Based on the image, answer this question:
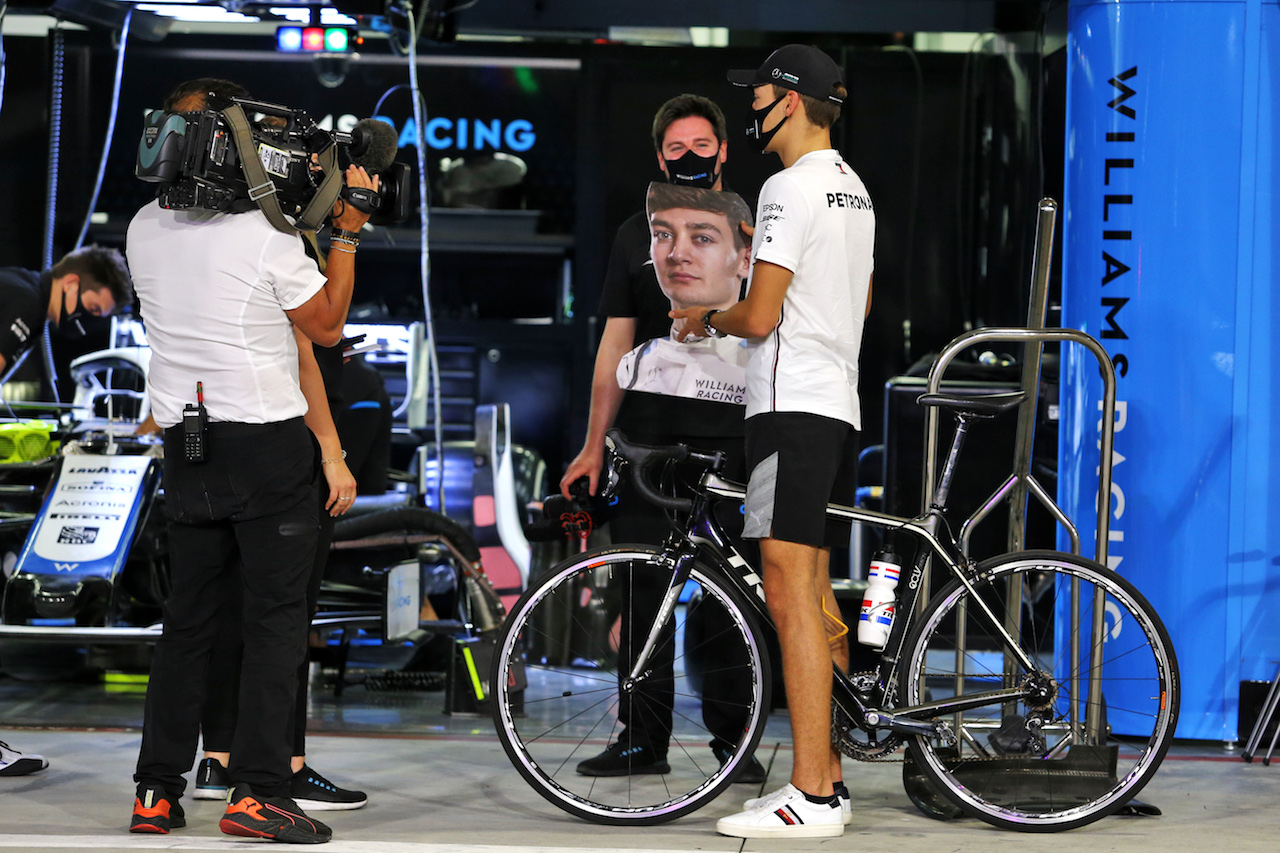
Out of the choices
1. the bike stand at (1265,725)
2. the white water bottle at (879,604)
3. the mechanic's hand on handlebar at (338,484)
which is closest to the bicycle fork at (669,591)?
the white water bottle at (879,604)

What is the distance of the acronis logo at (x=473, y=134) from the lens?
769 centimetres

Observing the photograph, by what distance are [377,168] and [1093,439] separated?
2151 mm

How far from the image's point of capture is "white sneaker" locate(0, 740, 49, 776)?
11.6ft

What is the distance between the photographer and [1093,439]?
4062mm

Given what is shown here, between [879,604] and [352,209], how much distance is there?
4.71 feet

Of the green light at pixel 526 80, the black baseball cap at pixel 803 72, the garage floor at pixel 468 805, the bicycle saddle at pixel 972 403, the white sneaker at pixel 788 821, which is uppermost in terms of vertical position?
the green light at pixel 526 80

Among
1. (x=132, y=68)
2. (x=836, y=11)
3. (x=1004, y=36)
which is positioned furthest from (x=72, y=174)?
(x=1004, y=36)

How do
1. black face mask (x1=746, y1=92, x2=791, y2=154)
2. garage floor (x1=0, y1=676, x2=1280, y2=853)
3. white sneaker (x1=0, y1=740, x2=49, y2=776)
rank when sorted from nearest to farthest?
1. garage floor (x1=0, y1=676, x2=1280, y2=853)
2. black face mask (x1=746, y1=92, x2=791, y2=154)
3. white sneaker (x1=0, y1=740, x2=49, y2=776)

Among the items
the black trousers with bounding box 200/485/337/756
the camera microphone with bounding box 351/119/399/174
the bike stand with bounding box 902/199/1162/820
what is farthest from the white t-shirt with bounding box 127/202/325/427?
the bike stand with bounding box 902/199/1162/820

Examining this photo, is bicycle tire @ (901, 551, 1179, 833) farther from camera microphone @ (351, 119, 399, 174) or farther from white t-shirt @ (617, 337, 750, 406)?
camera microphone @ (351, 119, 399, 174)

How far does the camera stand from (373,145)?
3096 millimetres

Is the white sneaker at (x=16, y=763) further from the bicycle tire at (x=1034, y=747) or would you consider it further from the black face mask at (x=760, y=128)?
the black face mask at (x=760, y=128)

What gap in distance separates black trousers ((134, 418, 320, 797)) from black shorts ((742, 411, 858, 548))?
0.95 metres

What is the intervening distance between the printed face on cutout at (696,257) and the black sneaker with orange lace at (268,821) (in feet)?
4.96
